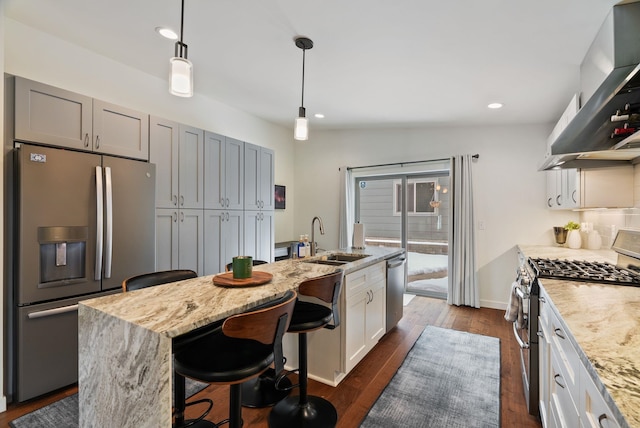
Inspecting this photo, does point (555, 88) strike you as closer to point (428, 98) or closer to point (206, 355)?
point (428, 98)

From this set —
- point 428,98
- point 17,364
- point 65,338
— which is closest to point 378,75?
point 428,98

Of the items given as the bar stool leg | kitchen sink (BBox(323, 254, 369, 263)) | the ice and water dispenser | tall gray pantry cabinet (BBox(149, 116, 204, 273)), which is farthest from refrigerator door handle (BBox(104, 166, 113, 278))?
kitchen sink (BBox(323, 254, 369, 263))

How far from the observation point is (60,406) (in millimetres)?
2064

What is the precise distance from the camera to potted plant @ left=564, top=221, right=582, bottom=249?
341 cm

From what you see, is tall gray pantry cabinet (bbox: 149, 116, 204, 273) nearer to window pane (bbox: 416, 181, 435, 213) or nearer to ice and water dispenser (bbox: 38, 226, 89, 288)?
ice and water dispenser (bbox: 38, 226, 89, 288)

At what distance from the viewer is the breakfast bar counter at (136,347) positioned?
3.54 ft

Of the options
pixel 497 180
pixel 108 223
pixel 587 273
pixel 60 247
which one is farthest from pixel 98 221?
pixel 497 180

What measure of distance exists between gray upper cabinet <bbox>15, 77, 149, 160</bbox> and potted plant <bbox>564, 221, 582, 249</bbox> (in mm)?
4537

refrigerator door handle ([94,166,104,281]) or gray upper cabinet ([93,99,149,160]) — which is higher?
gray upper cabinet ([93,99,149,160])

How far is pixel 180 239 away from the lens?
3.09 m

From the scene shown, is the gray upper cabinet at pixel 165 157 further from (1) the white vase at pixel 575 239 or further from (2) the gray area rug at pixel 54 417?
(1) the white vase at pixel 575 239

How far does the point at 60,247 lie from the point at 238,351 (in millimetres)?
1719

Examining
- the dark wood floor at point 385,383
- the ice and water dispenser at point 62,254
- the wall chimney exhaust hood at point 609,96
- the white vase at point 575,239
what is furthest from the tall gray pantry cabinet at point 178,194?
the white vase at point 575,239

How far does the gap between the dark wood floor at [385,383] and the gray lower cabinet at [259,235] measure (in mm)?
1859
